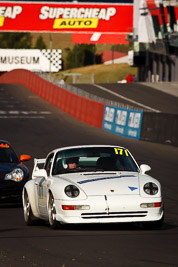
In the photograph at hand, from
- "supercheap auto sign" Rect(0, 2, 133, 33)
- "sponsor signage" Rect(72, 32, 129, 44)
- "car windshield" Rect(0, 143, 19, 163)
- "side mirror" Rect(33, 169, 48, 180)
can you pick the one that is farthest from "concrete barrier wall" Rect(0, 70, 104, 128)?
"side mirror" Rect(33, 169, 48, 180)

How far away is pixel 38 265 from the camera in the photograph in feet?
24.9

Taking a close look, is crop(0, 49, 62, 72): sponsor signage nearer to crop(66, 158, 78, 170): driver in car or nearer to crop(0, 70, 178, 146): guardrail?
crop(0, 70, 178, 146): guardrail

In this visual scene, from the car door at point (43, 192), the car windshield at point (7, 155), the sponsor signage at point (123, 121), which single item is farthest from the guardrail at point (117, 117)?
the car door at point (43, 192)

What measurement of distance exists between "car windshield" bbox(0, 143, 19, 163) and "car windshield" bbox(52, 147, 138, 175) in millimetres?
4277

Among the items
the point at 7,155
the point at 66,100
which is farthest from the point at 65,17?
the point at 7,155

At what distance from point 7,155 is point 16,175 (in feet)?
2.99

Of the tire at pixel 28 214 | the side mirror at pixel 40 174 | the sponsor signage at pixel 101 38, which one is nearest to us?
the side mirror at pixel 40 174

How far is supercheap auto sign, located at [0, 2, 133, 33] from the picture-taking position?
323 feet

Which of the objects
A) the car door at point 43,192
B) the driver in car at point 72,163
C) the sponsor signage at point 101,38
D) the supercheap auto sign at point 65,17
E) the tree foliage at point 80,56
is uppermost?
the supercheap auto sign at point 65,17

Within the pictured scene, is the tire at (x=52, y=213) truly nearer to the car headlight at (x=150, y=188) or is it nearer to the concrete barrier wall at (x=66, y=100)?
the car headlight at (x=150, y=188)

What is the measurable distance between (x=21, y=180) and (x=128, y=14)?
8720 centimetres

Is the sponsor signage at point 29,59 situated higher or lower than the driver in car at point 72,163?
lower

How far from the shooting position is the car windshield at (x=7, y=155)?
15844mm

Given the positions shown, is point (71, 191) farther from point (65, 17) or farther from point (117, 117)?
point (65, 17)
